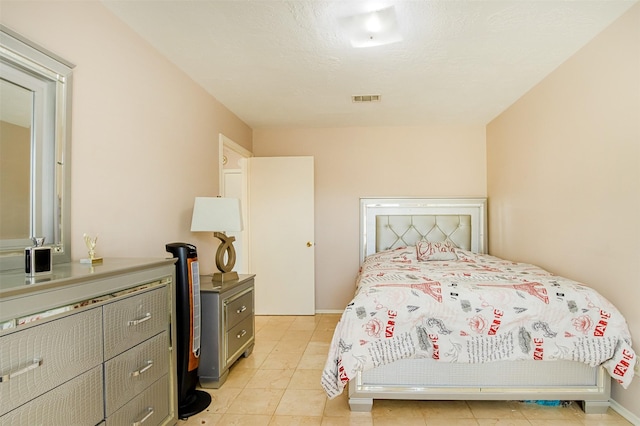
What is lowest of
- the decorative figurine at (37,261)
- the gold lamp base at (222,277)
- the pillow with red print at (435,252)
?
the gold lamp base at (222,277)

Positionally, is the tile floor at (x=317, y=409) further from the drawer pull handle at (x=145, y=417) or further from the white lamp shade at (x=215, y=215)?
the white lamp shade at (x=215, y=215)

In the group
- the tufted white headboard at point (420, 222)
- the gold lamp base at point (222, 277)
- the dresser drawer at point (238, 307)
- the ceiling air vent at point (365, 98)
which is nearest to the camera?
the dresser drawer at point (238, 307)

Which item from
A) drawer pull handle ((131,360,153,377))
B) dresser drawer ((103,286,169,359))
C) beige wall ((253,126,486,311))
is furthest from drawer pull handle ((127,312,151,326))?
beige wall ((253,126,486,311))

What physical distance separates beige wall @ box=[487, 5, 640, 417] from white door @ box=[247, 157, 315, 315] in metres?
2.39

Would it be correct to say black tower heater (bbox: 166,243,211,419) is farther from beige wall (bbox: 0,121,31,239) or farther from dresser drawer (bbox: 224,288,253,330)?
beige wall (bbox: 0,121,31,239)

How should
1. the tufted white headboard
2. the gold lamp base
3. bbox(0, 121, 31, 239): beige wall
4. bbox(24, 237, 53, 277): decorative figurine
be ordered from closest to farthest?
1. bbox(24, 237, 53, 277): decorative figurine
2. bbox(0, 121, 31, 239): beige wall
3. the gold lamp base
4. the tufted white headboard

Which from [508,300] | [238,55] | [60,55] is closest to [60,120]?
[60,55]

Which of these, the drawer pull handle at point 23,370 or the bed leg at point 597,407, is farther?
the bed leg at point 597,407

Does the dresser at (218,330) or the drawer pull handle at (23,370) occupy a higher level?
the drawer pull handle at (23,370)

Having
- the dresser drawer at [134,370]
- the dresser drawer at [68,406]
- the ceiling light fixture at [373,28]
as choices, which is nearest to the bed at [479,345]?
the dresser drawer at [134,370]

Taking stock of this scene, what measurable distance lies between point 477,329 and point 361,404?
2.84 feet

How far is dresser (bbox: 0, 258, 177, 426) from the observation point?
1116 millimetres

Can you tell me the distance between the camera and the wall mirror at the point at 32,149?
4.88 feet

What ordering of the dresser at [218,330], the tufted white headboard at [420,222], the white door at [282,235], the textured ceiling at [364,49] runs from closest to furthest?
the textured ceiling at [364,49] < the dresser at [218,330] < the tufted white headboard at [420,222] < the white door at [282,235]
